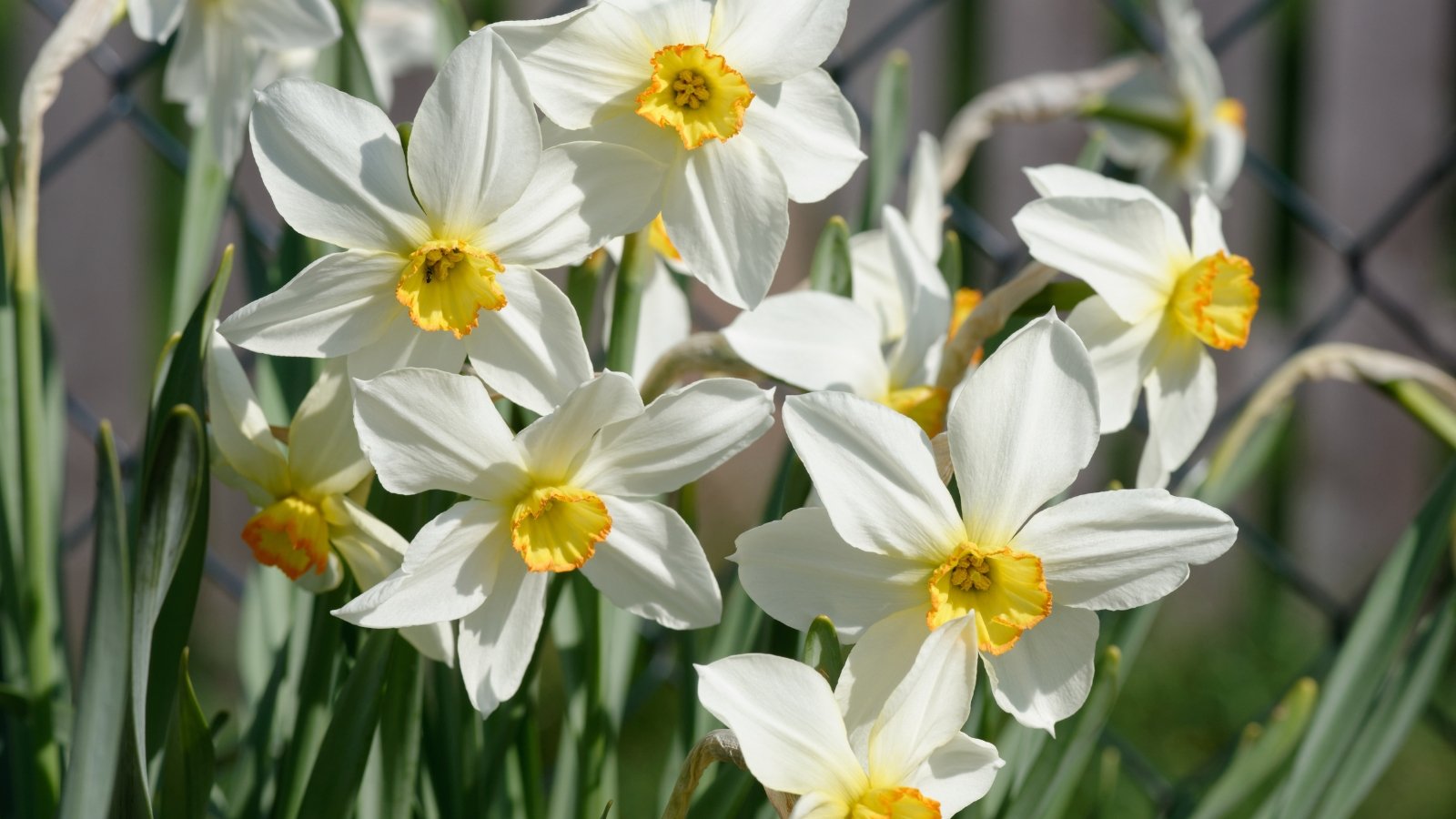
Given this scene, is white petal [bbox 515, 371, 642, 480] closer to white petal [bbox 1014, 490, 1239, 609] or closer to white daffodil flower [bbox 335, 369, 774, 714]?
white daffodil flower [bbox 335, 369, 774, 714]

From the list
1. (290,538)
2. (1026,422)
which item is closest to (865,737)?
(1026,422)

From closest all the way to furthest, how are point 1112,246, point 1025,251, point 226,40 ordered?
point 1112,246, point 226,40, point 1025,251

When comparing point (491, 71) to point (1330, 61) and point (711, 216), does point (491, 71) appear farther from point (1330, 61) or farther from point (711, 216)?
point (1330, 61)

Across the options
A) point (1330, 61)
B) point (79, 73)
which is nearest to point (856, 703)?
point (79, 73)

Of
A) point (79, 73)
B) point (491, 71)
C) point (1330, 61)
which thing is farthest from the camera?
point (1330, 61)

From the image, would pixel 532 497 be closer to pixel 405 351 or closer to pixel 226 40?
pixel 405 351

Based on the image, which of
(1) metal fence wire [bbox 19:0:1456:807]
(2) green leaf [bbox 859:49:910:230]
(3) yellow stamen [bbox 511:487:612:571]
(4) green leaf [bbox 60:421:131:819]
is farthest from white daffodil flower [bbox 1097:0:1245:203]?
(4) green leaf [bbox 60:421:131:819]
